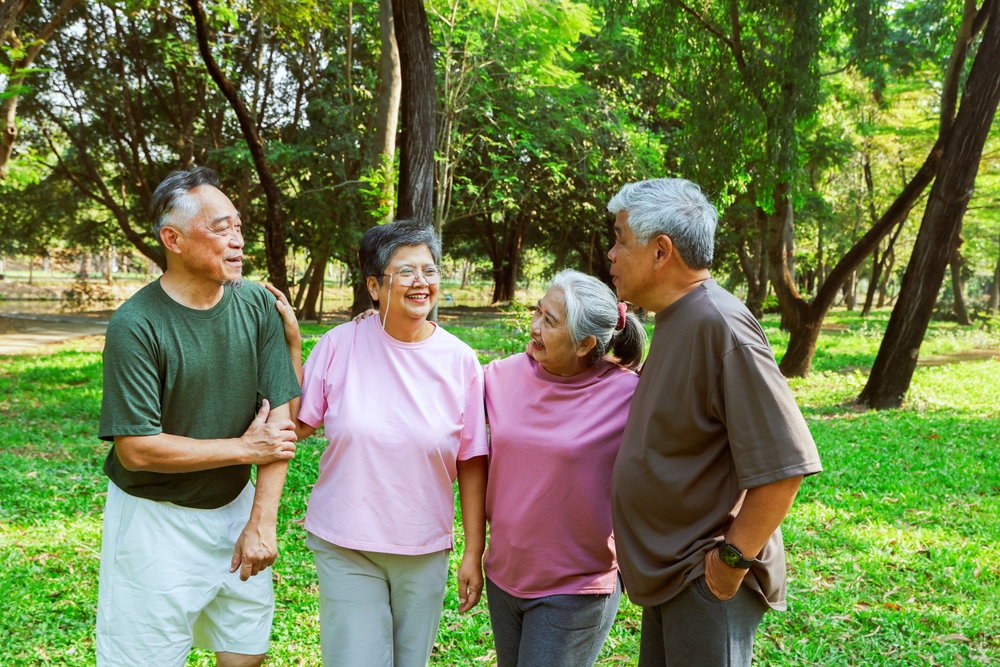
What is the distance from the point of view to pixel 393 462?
2510 mm

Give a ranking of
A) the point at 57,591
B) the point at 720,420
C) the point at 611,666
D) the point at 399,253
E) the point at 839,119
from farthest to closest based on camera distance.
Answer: the point at 839,119
the point at 57,591
the point at 611,666
the point at 399,253
the point at 720,420

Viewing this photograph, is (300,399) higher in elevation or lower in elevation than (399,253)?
lower

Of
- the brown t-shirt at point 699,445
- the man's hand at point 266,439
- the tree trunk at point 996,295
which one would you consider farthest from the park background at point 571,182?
the brown t-shirt at point 699,445

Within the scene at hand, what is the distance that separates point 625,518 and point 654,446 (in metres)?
0.26

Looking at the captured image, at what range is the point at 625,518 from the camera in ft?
7.31

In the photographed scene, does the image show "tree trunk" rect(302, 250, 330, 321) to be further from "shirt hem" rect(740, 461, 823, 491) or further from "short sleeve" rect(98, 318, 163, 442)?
"shirt hem" rect(740, 461, 823, 491)

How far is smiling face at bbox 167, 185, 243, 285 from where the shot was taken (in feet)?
7.94

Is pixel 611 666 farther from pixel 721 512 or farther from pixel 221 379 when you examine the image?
pixel 221 379

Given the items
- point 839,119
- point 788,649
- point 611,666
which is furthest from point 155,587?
point 839,119

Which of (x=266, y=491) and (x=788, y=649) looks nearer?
(x=266, y=491)

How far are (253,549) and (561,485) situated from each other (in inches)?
41.3

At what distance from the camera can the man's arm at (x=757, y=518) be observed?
77.1 inches

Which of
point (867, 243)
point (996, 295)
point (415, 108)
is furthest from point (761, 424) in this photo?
point (996, 295)

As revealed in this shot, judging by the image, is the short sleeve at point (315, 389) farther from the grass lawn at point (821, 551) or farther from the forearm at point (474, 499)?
the grass lawn at point (821, 551)
